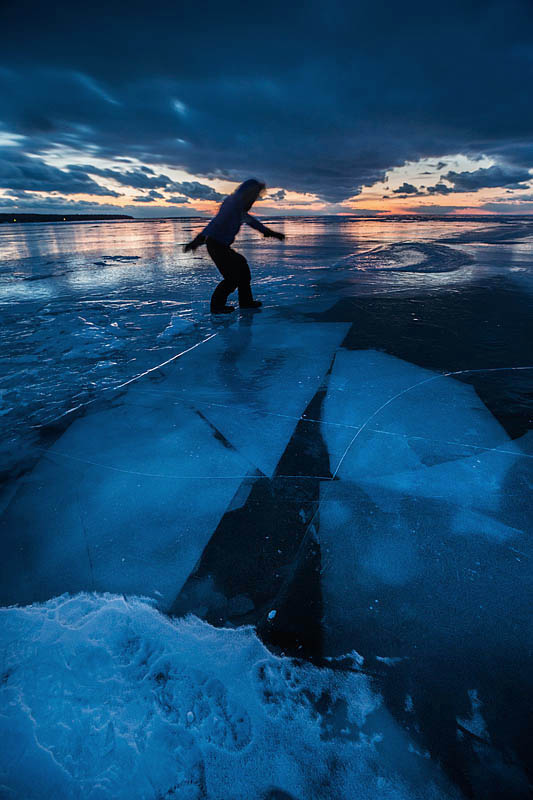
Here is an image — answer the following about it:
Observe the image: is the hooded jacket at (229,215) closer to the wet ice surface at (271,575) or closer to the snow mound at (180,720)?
the wet ice surface at (271,575)

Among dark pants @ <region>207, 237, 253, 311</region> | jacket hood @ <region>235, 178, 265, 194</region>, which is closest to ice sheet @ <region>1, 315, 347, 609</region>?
dark pants @ <region>207, 237, 253, 311</region>

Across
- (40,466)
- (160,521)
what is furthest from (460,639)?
(40,466)

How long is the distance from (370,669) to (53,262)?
10.0 m

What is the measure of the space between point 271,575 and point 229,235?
150 inches

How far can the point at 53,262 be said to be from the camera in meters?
8.54

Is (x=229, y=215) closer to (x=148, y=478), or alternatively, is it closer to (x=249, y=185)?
(x=249, y=185)

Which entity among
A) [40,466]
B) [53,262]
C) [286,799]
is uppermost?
[53,262]

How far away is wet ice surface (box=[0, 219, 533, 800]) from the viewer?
30.7 inches

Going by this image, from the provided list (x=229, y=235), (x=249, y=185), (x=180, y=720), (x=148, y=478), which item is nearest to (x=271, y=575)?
(x=180, y=720)

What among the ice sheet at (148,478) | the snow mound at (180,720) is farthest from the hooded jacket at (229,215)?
the snow mound at (180,720)

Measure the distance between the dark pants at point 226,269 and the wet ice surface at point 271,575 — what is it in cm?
178

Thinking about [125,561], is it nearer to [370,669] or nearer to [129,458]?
[129,458]

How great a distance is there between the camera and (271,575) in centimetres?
113

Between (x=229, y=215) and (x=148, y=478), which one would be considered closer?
(x=148, y=478)
